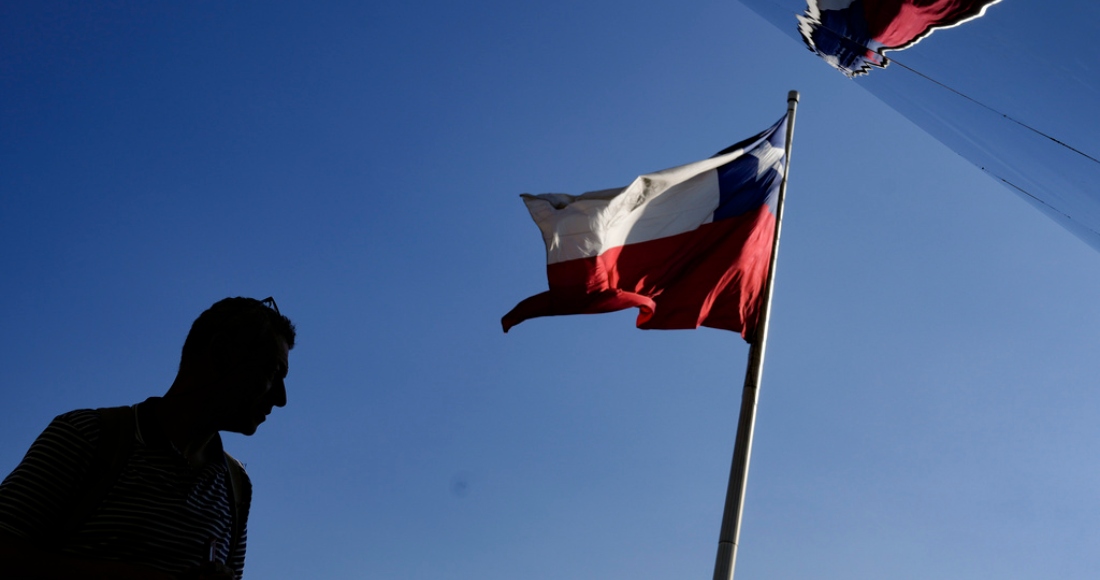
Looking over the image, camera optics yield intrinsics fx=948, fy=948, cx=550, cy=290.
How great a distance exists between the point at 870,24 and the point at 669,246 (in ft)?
10.9

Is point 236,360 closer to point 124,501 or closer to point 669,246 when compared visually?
point 124,501

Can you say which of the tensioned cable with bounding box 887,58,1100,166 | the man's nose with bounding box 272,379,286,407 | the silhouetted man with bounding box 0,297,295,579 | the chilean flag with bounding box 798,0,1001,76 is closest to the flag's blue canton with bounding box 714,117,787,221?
the chilean flag with bounding box 798,0,1001,76

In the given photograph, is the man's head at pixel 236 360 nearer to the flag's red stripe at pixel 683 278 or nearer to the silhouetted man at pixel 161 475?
the silhouetted man at pixel 161 475

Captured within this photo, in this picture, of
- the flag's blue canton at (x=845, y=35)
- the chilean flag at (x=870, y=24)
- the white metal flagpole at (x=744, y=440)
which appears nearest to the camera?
the chilean flag at (x=870, y=24)

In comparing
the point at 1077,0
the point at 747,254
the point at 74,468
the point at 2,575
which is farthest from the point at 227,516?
the point at 747,254

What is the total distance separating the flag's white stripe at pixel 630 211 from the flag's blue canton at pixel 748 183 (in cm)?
8

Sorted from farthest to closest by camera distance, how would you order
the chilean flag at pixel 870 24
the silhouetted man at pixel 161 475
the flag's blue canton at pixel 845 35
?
the flag's blue canton at pixel 845 35
the chilean flag at pixel 870 24
the silhouetted man at pixel 161 475

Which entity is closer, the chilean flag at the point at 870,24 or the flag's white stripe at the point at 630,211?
the chilean flag at the point at 870,24

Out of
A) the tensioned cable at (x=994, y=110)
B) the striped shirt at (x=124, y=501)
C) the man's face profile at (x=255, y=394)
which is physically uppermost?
the tensioned cable at (x=994, y=110)

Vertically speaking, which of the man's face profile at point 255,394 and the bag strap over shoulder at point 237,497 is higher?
the man's face profile at point 255,394

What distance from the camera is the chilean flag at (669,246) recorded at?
23.5 ft

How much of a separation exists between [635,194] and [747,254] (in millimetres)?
1182

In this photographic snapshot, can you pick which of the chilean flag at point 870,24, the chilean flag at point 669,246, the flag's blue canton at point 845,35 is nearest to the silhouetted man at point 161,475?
the chilean flag at point 870,24

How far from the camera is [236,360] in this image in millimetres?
2500
